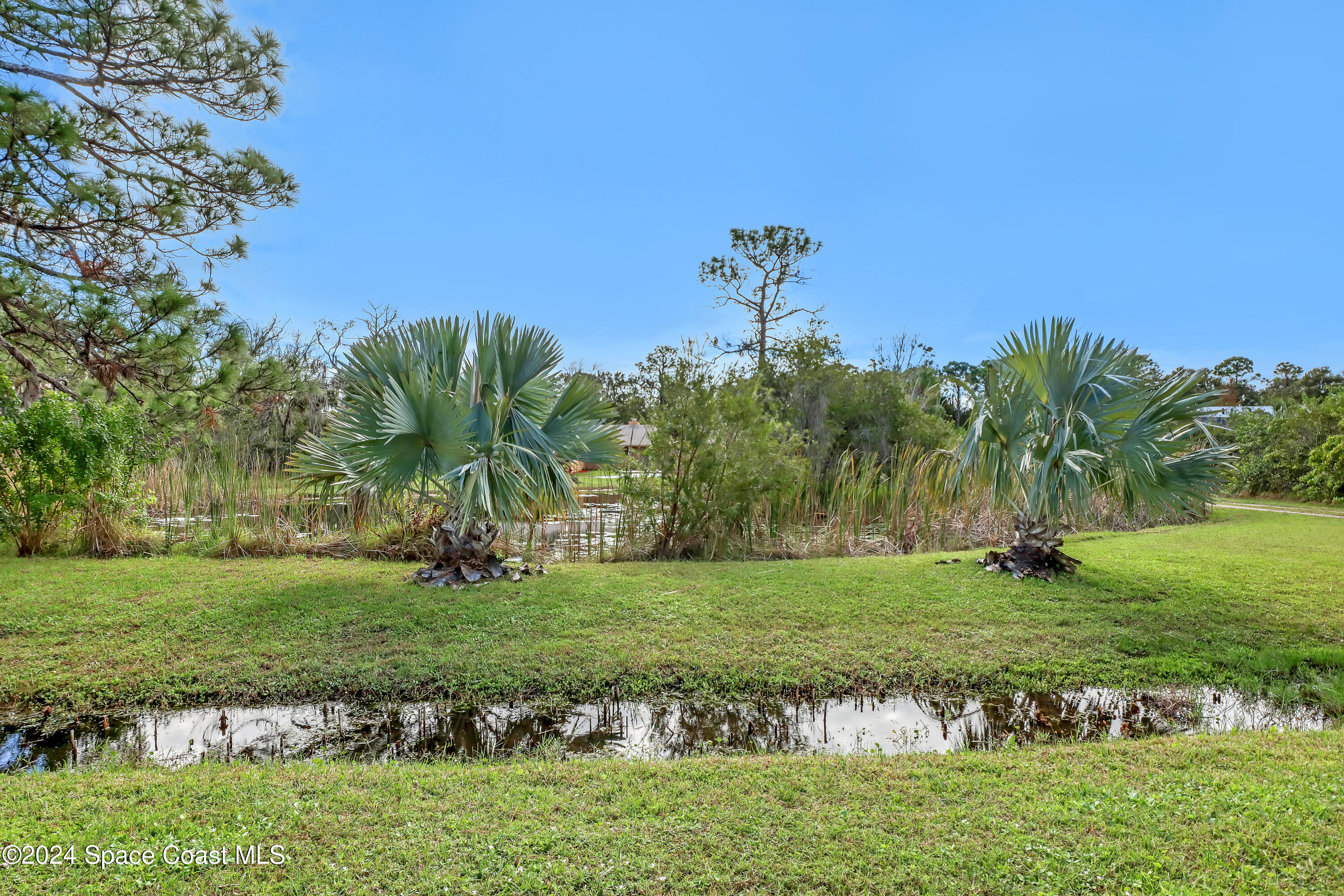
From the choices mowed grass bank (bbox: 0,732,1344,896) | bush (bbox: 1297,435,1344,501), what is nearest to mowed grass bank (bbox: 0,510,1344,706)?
mowed grass bank (bbox: 0,732,1344,896)

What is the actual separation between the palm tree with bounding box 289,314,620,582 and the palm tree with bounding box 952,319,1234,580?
388 centimetres

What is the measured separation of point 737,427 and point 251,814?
20.8 ft

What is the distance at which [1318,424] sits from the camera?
51.9 feet

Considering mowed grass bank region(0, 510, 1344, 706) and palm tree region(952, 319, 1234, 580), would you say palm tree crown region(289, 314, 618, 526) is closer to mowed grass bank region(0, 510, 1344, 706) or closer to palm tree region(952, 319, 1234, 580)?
mowed grass bank region(0, 510, 1344, 706)

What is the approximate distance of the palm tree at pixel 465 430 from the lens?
225 inches

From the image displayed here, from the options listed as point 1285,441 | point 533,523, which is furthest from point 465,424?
point 1285,441

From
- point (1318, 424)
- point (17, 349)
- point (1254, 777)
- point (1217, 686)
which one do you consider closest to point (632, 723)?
point (1254, 777)

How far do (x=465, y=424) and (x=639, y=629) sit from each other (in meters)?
2.41

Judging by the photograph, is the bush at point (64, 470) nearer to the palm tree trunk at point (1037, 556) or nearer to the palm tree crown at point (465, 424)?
the palm tree crown at point (465, 424)

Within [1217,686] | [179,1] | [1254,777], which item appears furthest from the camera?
[179,1]

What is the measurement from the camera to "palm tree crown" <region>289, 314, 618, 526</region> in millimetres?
5715

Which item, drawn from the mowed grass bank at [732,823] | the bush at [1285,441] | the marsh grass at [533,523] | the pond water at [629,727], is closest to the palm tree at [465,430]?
the marsh grass at [533,523]

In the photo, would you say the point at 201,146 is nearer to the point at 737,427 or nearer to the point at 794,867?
the point at 737,427

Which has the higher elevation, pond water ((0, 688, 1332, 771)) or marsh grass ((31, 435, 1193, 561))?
marsh grass ((31, 435, 1193, 561))
